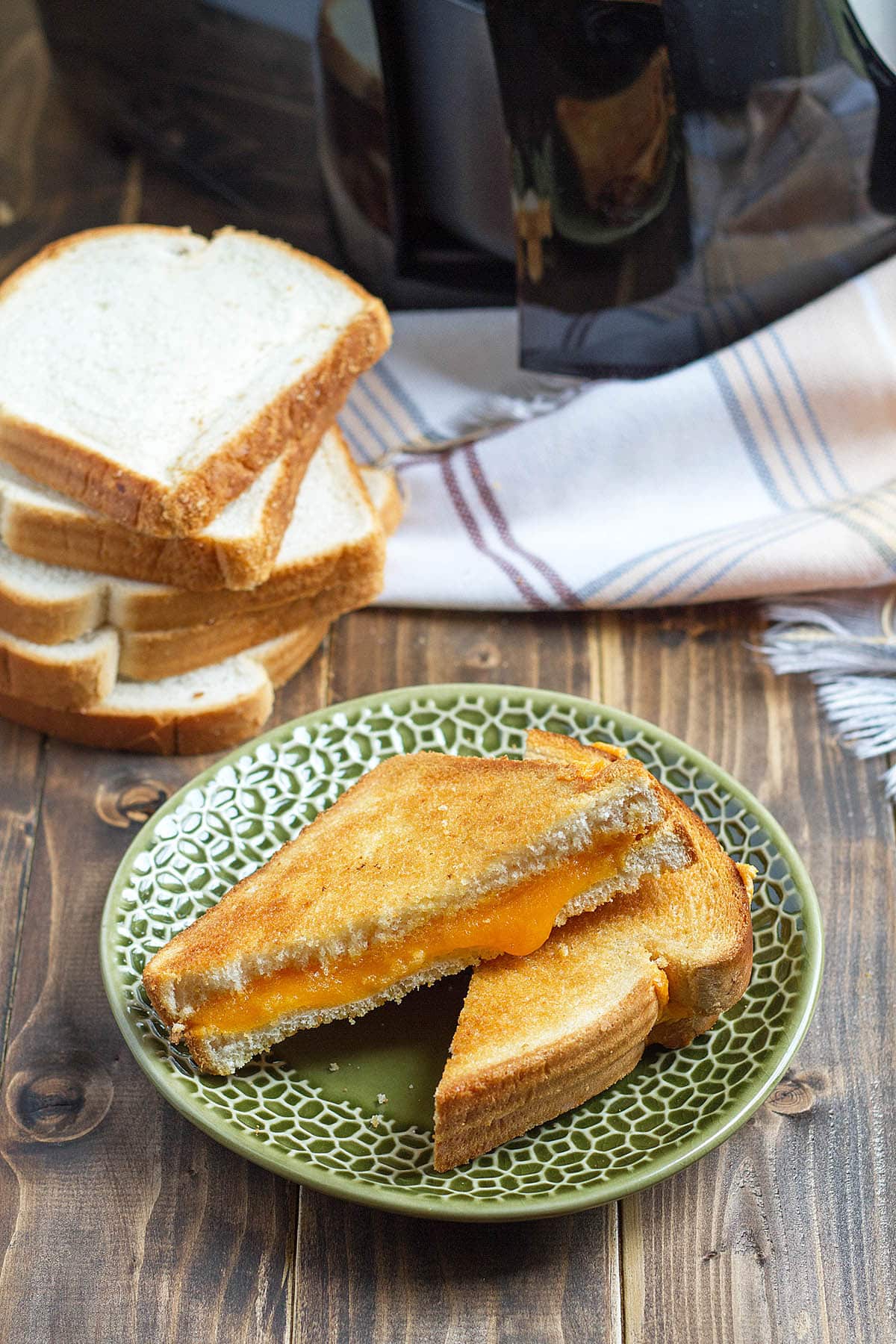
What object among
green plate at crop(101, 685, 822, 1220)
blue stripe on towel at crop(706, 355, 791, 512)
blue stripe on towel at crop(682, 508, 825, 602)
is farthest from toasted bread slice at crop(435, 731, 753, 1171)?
blue stripe on towel at crop(706, 355, 791, 512)

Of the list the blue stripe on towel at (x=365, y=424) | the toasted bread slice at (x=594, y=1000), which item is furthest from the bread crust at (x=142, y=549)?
the toasted bread slice at (x=594, y=1000)

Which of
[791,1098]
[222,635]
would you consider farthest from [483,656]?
Result: [791,1098]

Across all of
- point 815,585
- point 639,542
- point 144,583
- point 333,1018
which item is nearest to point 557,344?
point 639,542

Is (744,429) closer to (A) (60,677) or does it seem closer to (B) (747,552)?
(B) (747,552)

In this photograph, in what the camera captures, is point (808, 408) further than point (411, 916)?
Yes

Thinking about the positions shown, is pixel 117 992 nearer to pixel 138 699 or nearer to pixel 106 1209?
pixel 106 1209

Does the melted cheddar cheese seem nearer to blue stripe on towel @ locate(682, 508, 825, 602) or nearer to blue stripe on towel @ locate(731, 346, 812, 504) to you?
blue stripe on towel @ locate(682, 508, 825, 602)

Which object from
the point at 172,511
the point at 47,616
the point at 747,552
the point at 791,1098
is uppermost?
the point at 172,511
